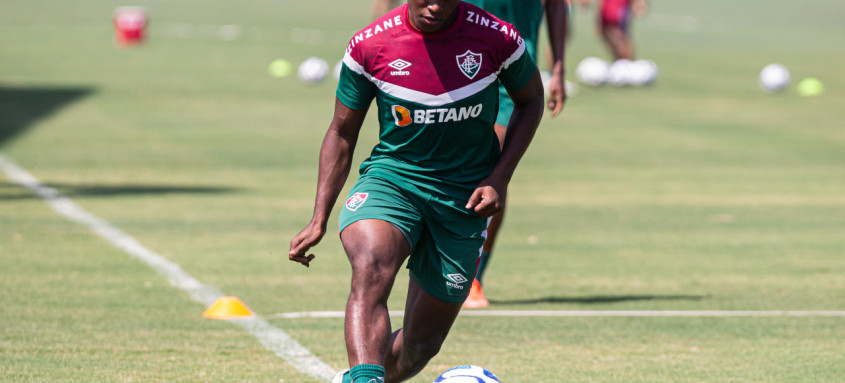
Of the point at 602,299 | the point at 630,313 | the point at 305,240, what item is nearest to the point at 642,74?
the point at 602,299

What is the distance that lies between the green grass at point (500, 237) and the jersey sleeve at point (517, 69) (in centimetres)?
175

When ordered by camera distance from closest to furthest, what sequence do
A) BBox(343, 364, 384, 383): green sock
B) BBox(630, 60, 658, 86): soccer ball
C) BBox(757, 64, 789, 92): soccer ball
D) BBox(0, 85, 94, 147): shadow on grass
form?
BBox(343, 364, 384, 383): green sock, BBox(0, 85, 94, 147): shadow on grass, BBox(757, 64, 789, 92): soccer ball, BBox(630, 60, 658, 86): soccer ball

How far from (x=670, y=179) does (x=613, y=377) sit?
9.33 meters

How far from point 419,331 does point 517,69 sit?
3.97ft

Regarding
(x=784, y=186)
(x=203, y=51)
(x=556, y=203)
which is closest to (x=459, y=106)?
(x=556, y=203)

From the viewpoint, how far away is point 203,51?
33.8 meters

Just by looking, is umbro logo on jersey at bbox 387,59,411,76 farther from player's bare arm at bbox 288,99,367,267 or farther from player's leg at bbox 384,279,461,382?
player's leg at bbox 384,279,461,382

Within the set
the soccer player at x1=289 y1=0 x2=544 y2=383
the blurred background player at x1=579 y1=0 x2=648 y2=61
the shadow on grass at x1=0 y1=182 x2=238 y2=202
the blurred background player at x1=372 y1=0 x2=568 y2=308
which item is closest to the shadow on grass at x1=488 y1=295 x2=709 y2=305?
the blurred background player at x1=372 y1=0 x2=568 y2=308

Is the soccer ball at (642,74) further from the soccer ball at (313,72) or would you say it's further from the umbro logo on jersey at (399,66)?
the umbro logo on jersey at (399,66)

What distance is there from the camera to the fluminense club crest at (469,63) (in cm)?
550

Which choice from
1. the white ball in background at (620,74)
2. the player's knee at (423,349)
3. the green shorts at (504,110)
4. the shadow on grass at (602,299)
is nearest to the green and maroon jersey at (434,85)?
the player's knee at (423,349)

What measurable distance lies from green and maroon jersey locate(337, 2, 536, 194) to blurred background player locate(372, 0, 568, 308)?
2.75 meters

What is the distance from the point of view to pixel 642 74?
89.4 ft

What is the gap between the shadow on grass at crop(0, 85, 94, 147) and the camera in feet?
63.7
